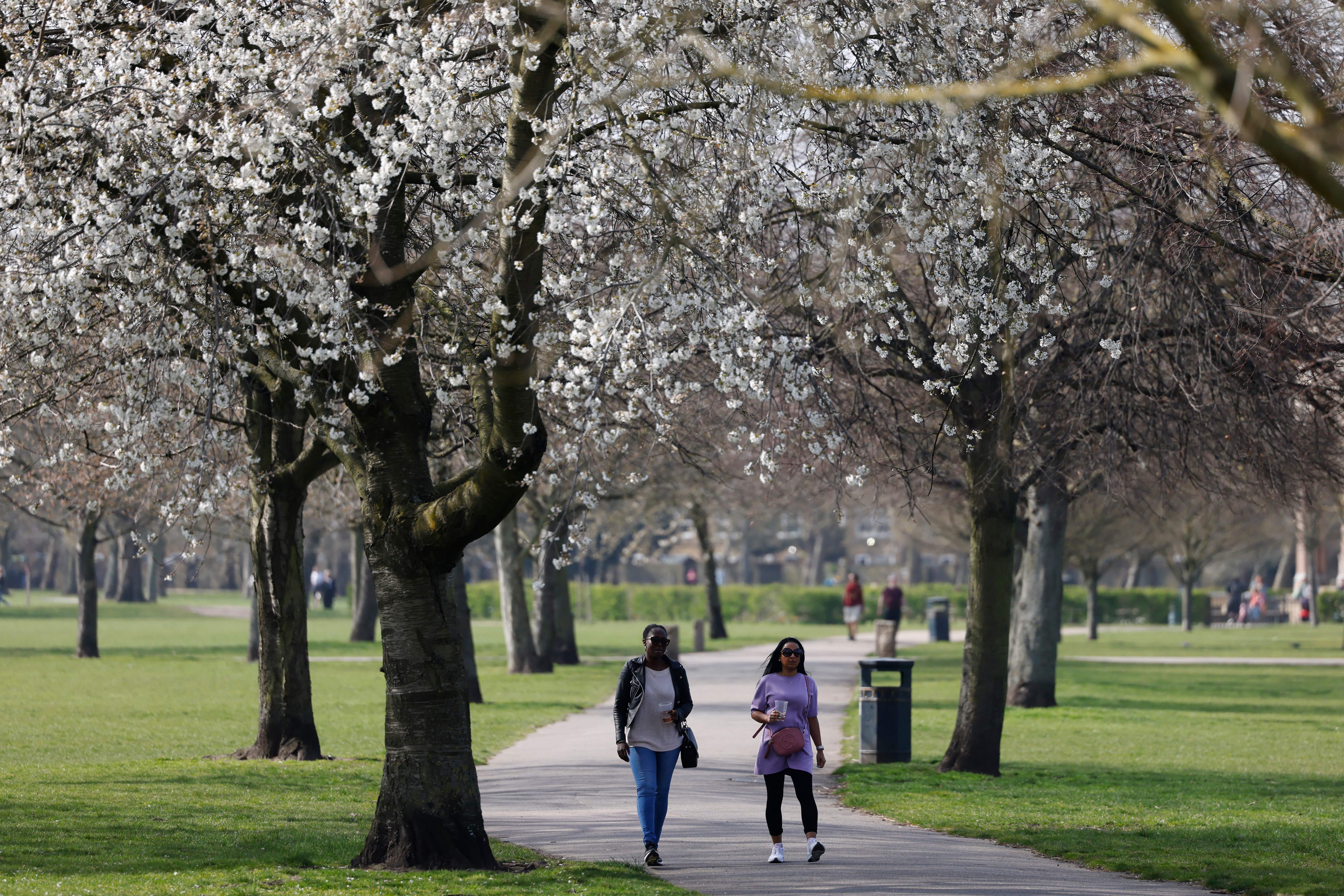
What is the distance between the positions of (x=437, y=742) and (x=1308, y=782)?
997cm

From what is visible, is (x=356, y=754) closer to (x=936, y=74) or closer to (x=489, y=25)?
(x=489, y=25)

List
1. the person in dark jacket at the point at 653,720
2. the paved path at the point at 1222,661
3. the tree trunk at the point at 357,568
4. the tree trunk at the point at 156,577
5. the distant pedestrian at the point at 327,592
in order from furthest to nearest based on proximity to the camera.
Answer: the tree trunk at the point at 156,577 < the distant pedestrian at the point at 327,592 < the tree trunk at the point at 357,568 < the paved path at the point at 1222,661 < the person in dark jacket at the point at 653,720

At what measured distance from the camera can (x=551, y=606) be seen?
30.0 m

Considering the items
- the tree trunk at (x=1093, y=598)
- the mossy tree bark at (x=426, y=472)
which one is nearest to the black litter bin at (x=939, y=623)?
the tree trunk at (x=1093, y=598)

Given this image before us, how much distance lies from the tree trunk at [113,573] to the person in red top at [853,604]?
26862mm

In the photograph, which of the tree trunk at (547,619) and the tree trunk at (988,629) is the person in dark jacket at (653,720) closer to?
the tree trunk at (988,629)

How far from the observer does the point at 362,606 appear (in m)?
37.8

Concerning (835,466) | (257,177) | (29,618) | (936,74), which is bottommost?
(29,618)

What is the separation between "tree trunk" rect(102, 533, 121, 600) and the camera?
5831 centimetres

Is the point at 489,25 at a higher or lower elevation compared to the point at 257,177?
higher

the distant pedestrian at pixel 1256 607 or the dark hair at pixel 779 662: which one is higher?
the dark hair at pixel 779 662

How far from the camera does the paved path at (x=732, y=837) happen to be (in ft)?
28.2

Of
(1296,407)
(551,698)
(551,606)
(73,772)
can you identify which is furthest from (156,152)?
(551,606)

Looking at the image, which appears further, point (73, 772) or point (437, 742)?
point (73, 772)
